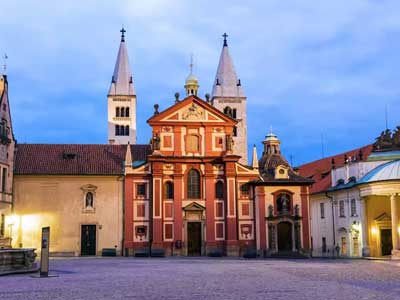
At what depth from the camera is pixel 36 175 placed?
48062 mm

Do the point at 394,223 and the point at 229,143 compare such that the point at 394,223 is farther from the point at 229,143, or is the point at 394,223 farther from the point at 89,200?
the point at 89,200

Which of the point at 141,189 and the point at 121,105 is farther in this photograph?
the point at 121,105

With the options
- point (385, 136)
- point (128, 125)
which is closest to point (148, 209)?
point (385, 136)

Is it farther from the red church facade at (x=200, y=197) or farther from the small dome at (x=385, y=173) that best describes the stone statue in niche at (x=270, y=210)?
the small dome at (x=385, y=173)

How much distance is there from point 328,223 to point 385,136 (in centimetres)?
1121

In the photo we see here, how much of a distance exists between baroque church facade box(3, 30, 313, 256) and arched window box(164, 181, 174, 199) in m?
0.09

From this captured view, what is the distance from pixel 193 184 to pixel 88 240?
10306 mm

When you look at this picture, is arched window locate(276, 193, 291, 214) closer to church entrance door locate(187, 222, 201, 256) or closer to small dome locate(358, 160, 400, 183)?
small dome locate(358, 160, 400, 183)

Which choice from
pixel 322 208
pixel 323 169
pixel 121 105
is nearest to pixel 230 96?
pixel 121 105

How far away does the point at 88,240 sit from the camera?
1903 inches

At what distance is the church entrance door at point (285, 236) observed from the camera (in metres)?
48.9

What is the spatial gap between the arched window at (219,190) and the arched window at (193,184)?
1599 mm

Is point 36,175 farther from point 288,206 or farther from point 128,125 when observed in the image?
point 128,125

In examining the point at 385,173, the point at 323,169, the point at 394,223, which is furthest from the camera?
the point at 323,169
